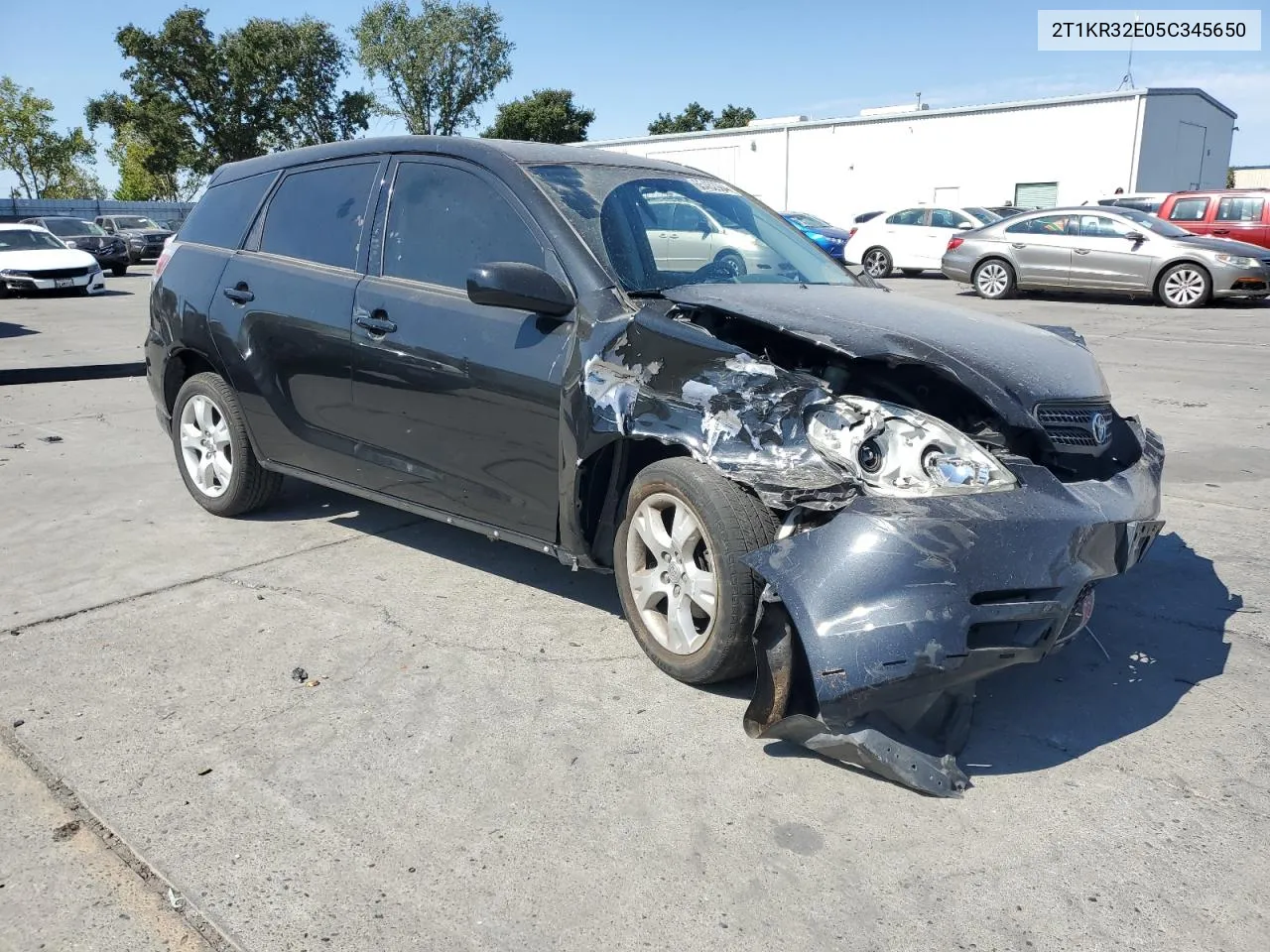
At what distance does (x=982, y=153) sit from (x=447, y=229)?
35.3m

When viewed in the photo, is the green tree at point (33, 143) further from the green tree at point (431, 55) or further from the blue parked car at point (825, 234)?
the blue parked car at point (825, 234)

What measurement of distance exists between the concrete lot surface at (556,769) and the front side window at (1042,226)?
1399cm

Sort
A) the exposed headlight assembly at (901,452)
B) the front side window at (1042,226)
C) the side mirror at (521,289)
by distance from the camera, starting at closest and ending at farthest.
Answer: the exposed headlight assembly at (901,452), the side mirror at (521,289), the front side window at (1042,226)

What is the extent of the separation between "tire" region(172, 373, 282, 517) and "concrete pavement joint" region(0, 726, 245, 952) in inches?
83.3

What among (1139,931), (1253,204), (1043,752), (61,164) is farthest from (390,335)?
(61,164)

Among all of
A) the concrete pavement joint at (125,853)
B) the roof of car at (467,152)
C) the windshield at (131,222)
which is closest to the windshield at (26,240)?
the windshield at (131,222)

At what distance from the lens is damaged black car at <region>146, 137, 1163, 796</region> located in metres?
2.86

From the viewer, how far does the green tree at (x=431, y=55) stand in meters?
59.0

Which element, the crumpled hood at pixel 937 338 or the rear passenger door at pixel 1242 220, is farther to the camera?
the rear passenger door at pixel 1242 220

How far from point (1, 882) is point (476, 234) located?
2655 millimetres

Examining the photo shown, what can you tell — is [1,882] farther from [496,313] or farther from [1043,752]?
[1043,752]

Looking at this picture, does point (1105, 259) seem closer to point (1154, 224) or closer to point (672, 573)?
point (1154, 224)

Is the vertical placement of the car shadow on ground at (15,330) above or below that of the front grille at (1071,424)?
below

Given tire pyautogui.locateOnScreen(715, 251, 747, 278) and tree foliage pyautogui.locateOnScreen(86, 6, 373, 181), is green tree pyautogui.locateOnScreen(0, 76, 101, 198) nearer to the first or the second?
tree foliage pyautogui.locateOnScreen(86, 6, 373, 181)
